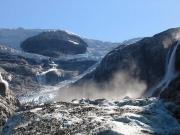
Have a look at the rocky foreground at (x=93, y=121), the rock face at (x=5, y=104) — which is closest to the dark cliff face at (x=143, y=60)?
the rock face at (x=5, y=104)

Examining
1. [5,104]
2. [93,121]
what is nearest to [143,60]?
[5,104]

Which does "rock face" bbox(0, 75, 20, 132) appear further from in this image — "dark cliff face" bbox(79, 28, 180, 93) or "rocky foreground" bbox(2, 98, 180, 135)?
"dark cliff face" bbox(79, 28, 180, 93)

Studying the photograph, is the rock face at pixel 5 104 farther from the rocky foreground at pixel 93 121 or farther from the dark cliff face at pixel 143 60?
the dark cliff face at pixel 143 60

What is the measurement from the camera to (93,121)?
119 ft

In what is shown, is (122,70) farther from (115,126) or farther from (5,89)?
(115,126)

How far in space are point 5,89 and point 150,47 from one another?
74308 mm

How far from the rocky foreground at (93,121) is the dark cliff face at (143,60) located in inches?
2698

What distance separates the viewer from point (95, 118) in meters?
37.2

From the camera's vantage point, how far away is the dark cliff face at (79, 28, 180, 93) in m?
118

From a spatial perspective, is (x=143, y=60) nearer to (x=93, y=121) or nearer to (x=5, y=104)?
(x=5, y=104)

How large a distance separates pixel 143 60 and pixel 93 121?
93851 millimetres

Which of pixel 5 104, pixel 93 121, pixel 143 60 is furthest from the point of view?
pixel 143 60

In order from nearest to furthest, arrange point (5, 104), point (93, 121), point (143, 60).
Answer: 1. point (93, 121)
2. point (5, 104)
3. point (143, 60)

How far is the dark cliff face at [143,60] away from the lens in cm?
11838
